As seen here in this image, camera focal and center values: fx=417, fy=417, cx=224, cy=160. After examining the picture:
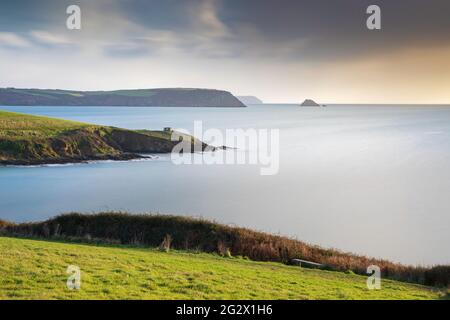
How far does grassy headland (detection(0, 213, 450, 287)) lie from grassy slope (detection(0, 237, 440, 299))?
395cm

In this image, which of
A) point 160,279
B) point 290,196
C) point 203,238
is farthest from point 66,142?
point 160,279

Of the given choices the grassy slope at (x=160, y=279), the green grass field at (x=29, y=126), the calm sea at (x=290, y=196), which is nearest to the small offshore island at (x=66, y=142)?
the green grass field at (x=29, y=126)

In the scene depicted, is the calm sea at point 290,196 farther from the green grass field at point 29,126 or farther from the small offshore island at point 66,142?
the green grass field at point 29,126

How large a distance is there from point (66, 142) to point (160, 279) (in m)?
77.7

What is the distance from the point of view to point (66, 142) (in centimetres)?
8769

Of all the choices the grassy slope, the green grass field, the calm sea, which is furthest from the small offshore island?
the grassy slope

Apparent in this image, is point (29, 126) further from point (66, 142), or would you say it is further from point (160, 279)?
point (160, 279)

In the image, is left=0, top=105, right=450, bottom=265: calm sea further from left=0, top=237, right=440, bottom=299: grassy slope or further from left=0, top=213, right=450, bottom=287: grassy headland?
left=0, top=237, right=440, bottom=299: grassy slope

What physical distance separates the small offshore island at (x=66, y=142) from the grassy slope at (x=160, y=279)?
6381cm

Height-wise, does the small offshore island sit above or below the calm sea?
above

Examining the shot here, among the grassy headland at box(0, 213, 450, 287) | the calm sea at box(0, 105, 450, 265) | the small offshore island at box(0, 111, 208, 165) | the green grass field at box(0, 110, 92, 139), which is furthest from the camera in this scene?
the green grass field at box(0, 110, 92, 139)

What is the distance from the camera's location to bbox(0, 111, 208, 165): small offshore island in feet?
Result: 265

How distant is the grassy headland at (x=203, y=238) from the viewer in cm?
→ 2453

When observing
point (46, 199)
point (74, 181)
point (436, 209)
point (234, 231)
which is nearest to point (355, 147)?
point (436, 209)
